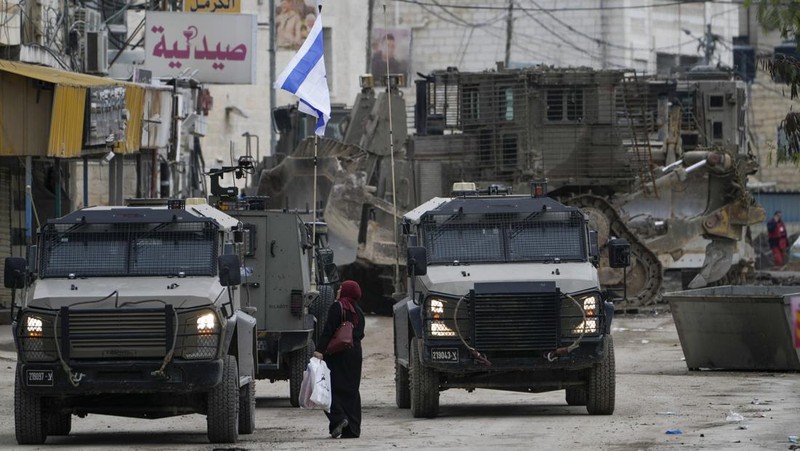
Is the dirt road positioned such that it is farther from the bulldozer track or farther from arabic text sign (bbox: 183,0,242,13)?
arabic text sign (bbox: 183,0,242,13)

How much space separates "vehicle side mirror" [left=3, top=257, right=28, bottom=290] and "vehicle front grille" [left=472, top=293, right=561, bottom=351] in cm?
437

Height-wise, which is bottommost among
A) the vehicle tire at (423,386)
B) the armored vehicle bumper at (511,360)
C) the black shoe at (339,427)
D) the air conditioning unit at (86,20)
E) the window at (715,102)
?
the black shoe at (339,427)

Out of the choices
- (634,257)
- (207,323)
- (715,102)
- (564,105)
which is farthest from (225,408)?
(715,102)

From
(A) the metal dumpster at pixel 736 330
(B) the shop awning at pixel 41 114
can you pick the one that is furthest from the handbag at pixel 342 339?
(B) the shop awning at pixel 41 114

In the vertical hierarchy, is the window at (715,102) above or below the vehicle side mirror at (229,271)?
above

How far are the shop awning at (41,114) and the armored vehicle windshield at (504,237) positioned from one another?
995 cm

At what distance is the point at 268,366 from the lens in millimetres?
19234

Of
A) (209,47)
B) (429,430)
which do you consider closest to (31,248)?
(429,430)

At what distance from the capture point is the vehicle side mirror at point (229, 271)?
15039 millimetres

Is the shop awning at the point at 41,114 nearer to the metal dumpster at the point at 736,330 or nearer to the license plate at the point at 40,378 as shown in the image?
the metal dumpster at the point at 736,330

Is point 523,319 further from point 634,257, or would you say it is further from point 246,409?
point 634,257

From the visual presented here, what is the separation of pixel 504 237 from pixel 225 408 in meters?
4.12

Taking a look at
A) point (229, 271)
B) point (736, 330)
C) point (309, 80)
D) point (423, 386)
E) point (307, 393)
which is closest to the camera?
point (229, 271)

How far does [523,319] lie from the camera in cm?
1681
